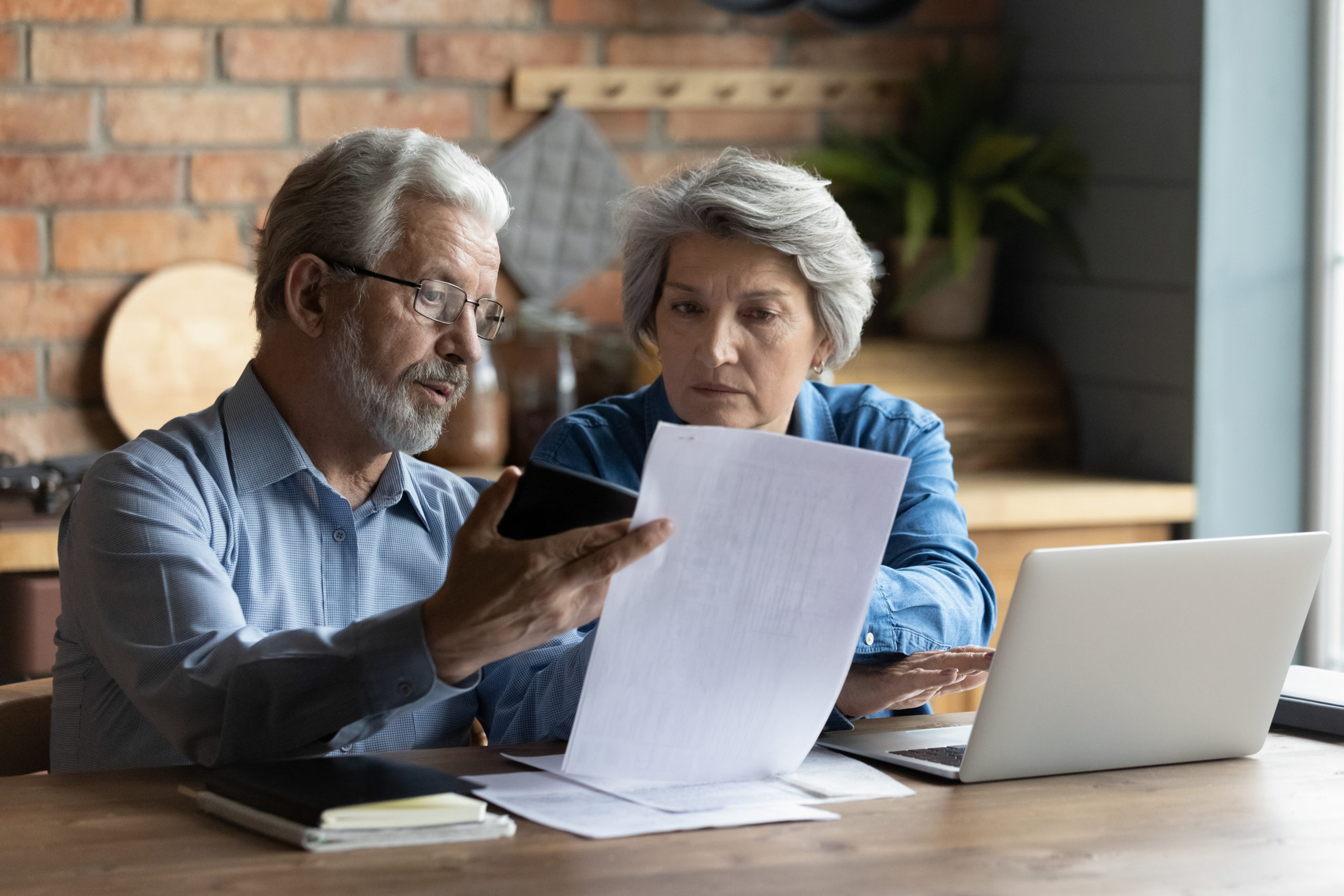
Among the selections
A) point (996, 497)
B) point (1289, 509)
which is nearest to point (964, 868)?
point (996, 497)

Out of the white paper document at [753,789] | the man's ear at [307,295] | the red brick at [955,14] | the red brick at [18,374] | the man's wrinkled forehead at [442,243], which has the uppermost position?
the red brick at [955,14]

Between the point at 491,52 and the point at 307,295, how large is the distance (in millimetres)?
1491

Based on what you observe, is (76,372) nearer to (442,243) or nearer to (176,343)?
(176,343)

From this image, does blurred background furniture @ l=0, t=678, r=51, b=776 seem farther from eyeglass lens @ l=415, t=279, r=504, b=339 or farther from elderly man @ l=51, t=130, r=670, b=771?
eyeglass lens @ l=415, t=279, r=504, b=339

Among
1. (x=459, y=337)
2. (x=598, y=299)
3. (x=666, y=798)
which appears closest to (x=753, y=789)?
(x=666, y=798)

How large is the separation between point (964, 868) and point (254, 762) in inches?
21.5

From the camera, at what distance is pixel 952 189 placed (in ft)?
9.99

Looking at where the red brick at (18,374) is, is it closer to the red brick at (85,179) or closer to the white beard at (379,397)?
the red brick at (85,179)

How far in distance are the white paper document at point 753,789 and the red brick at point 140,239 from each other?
1.71m

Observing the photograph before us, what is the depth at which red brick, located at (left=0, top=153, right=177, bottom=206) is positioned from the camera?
2.63m

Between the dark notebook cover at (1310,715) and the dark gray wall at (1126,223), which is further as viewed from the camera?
the dark gray wall at (1126,223)

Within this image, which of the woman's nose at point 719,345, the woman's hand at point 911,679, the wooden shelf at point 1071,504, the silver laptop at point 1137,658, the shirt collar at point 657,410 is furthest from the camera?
the wooden shelf at point 1071,504

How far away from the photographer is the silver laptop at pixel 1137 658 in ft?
4.02

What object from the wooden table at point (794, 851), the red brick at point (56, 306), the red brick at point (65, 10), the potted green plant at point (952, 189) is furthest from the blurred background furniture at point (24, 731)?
the potted green plant at point (952, 189)
